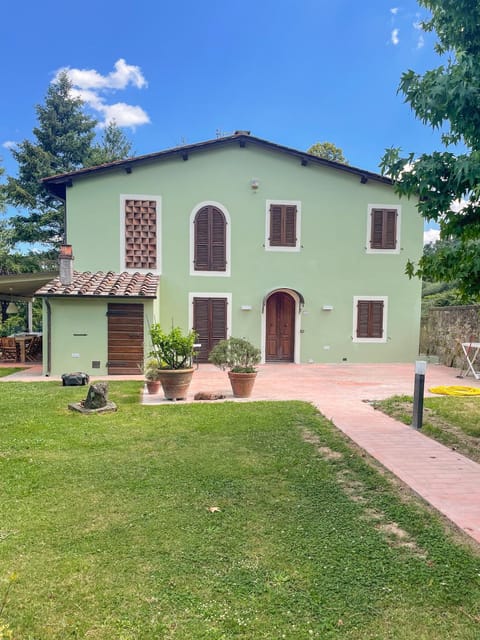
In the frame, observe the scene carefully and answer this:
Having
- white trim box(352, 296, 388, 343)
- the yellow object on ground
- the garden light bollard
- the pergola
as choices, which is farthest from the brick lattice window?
the garden light bollard

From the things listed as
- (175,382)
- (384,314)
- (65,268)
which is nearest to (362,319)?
(384,314)

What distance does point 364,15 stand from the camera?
12.6m

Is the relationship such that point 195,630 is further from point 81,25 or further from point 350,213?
point 81,25

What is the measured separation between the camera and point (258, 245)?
1414 cm

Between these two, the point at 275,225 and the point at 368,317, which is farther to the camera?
the point at 368,317

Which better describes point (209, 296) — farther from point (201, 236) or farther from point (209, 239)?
point (201, 236)

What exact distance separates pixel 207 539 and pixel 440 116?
4.54m

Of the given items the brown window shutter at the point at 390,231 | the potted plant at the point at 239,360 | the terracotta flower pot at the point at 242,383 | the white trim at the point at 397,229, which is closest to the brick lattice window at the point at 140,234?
the potted plant at the point at 239,360

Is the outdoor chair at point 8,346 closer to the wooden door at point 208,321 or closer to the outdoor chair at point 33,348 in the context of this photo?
the outdoor chair at point 33,348

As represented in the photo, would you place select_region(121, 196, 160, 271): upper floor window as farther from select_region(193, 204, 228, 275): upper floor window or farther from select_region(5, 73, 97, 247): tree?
select_region(5, 73, 97, 247): tree

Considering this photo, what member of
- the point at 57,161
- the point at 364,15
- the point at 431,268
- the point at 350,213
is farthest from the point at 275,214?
the point at 57,161

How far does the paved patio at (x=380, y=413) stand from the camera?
3.92 metres

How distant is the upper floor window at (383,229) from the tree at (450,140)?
32.6 ft

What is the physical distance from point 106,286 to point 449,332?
39.0ft
